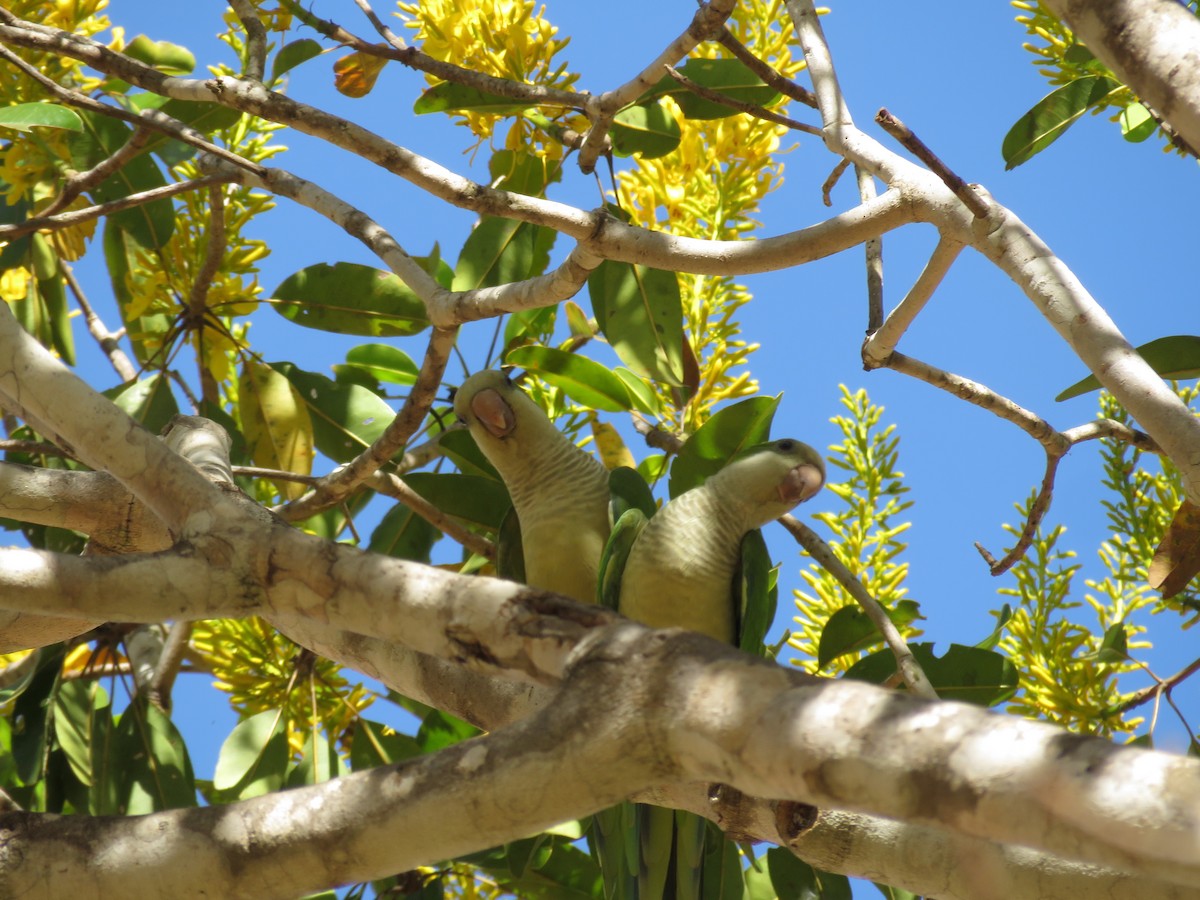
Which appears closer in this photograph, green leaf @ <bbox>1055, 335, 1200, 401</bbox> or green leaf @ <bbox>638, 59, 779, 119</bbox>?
green leaf @ <bbox>1055, 335, 1200, 401</bbox>

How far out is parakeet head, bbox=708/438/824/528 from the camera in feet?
5.87

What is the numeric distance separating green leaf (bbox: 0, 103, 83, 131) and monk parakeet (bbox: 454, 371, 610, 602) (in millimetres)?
741

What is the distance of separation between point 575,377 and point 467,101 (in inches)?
19.5

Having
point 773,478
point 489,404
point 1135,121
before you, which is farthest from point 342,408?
point 1135,121

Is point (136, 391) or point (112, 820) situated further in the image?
point (136, 391)

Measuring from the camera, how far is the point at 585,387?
2.00m

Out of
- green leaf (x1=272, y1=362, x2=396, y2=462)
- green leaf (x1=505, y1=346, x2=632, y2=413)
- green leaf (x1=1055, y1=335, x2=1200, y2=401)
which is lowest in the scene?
green leaf (x1=1055, y1=335, x2=1200, y2=401)

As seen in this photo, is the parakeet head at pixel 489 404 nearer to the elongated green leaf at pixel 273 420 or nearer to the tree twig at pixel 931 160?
the elongated green leaf at pixel 273 420

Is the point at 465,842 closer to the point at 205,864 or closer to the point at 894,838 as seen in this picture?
the point at 205,864

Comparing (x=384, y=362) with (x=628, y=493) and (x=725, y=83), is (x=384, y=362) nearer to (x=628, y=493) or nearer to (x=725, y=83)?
(x=628, y=493)

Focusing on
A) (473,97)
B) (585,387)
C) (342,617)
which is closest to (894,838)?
(342,617)

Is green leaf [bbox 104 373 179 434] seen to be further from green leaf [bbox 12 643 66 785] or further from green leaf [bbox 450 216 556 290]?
green leaf [bbox 450 216 556 290]

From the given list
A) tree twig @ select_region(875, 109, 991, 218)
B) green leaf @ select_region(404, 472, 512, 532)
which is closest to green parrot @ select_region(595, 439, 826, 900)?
green leaf @ select_region(404, 472, 512, 532)

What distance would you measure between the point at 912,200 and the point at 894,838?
687mm
